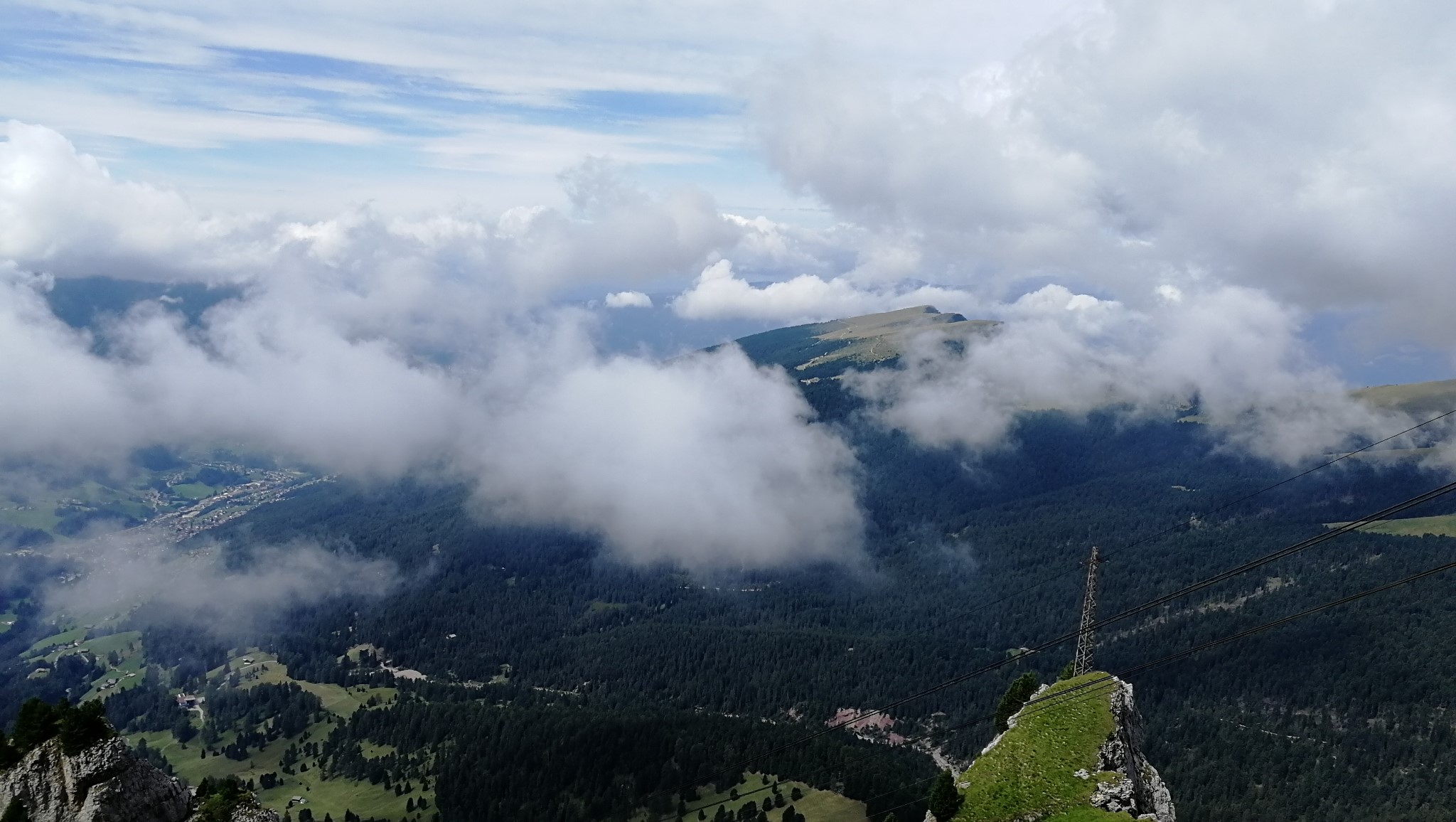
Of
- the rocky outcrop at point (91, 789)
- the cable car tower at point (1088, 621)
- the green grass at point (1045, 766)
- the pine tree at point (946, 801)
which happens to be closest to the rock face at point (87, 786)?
the rocky outcrop at point (91, 789)

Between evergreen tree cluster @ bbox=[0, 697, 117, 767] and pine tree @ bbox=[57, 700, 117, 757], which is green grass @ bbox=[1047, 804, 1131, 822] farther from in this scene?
evergreen tree cluster @ bbox=[0, 697, 117, 767]

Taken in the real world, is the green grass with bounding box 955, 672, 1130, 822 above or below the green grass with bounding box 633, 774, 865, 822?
above

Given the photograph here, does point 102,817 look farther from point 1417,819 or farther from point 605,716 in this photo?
point 1417,819

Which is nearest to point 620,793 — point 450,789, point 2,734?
point 450,789

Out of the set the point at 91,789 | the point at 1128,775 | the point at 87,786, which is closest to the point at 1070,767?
the point at 1128,775

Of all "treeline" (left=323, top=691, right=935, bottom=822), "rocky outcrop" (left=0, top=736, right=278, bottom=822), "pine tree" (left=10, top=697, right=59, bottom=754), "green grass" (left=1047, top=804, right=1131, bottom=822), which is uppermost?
"green grass" (left=1047, top=804, right=1131, bottom=822)

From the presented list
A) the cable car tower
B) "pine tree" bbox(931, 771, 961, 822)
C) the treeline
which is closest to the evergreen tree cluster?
"pine tree" bbox(931, 771, 961, 822)
